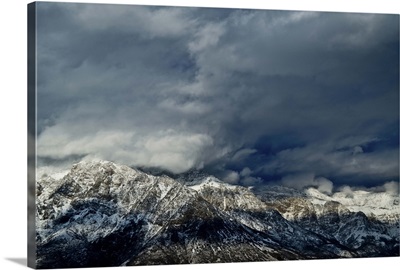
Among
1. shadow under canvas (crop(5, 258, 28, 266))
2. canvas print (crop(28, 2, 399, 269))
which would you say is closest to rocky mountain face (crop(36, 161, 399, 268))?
canvas print (crop(28, 2, 399, 269))

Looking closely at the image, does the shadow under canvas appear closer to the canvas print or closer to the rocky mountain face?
the canvas print

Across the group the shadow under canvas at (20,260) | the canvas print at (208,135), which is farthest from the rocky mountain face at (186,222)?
the shadow under canvas at (20,260)

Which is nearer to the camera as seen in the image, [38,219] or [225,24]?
[38,219]

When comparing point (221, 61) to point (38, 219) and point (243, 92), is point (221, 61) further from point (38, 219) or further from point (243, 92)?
point (38, 219)

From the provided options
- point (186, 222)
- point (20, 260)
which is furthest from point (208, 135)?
point (20, 260)

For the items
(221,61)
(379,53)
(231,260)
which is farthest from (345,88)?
(231,260)

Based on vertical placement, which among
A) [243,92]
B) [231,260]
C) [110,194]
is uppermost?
[243,92]
